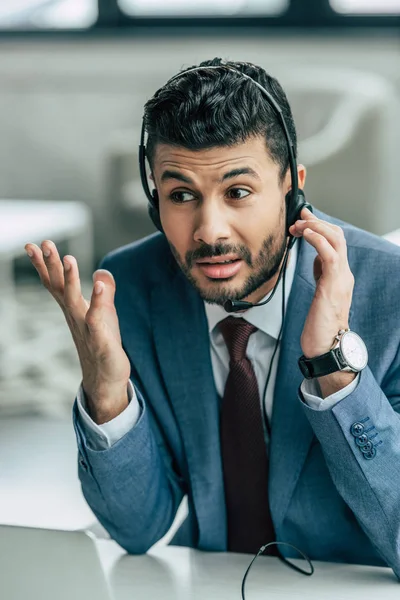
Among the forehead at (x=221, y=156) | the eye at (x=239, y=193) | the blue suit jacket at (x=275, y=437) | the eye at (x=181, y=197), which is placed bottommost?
the blue suit jacket at (x=275, y=437)

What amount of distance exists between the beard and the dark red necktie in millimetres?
100

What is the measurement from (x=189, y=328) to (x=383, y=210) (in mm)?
3781

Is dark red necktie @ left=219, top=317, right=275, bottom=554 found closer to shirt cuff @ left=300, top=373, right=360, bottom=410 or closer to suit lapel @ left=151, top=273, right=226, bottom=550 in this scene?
suit lapel @ left=151, top=273, right=226, bottom=550

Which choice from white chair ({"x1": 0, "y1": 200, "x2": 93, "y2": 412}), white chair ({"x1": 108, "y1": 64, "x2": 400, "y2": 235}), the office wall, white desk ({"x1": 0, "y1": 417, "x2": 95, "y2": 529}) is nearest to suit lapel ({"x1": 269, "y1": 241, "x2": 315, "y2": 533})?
white desk ({"x1": 0, "y1": 417, "x2": 95, "y2": 529})

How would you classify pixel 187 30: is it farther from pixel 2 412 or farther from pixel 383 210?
pixel 2 412

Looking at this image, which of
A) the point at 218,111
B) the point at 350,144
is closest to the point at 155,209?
the point at 218,111

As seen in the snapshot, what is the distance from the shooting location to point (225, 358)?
130 cm

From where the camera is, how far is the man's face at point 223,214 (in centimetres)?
114

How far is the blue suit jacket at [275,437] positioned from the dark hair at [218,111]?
192mm

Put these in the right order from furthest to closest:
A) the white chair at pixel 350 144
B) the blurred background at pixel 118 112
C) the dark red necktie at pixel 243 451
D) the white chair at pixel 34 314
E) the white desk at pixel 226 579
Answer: the white chair at pixel 350 144
the blurred background at pixel 118 112
the white chair at pixel 34 314
the dark red necktie at pixel 243 451
the white desk at pixel 226 579

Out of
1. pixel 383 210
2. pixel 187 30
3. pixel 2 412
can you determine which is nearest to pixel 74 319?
pixel 2 412

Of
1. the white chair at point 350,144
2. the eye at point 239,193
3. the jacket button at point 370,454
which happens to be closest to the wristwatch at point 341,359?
the jacket button at point 370,454

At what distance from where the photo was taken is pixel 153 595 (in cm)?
102

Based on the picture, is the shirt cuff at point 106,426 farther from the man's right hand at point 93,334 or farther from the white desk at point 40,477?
the white desk at point 40,477
